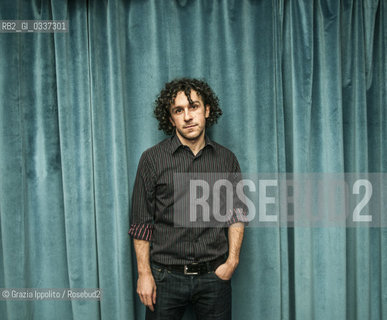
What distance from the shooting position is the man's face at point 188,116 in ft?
4.37

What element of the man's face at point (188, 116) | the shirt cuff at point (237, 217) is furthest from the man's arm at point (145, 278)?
the man's face at point (188, 116)

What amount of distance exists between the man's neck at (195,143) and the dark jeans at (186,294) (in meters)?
0.60

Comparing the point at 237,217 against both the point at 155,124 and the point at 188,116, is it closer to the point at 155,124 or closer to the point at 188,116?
the point at 188,116

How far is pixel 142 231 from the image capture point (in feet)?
4.30

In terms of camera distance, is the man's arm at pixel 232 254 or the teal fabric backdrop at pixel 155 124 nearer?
the man's arm at pixel 232 254

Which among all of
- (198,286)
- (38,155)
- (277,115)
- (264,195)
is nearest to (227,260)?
(198,286)

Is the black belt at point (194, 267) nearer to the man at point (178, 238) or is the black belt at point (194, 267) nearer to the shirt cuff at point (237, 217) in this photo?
the man at point (178, 238)

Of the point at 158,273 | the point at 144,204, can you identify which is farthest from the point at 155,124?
the point at 158,273

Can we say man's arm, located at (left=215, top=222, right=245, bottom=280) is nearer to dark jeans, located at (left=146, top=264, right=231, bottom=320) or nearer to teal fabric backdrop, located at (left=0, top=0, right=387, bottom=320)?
dark jeans, located at (left=146, top=264, right=231, bottom=320)

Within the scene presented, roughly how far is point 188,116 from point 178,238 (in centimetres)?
58

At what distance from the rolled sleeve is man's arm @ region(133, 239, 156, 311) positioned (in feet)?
0.16

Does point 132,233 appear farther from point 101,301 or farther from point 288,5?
point 288,5

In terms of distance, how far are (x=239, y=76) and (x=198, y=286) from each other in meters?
1.15

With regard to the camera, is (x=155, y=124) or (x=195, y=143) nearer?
(x=195, y=143)
